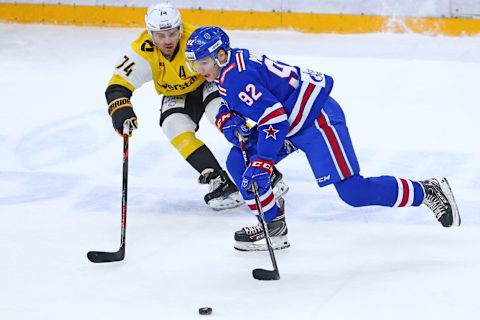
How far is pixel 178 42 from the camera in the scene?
4605 millimetres

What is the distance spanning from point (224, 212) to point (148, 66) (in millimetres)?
708

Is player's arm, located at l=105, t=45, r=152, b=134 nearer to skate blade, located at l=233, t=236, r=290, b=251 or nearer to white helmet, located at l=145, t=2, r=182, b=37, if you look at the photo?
white helmet, located at l=145, t=2, r=182, b=37

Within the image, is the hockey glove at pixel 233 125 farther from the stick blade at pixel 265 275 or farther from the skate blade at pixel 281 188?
the stick blade at pixel 265 275

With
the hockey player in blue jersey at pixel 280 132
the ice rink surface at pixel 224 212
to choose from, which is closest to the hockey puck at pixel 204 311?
the ice rink surface at pixel 224 212

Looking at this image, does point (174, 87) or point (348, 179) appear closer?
point (348, 179)

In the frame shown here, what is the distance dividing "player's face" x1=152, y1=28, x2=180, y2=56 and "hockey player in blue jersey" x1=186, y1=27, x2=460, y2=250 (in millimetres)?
502

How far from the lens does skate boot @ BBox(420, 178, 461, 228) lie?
415 centimetres

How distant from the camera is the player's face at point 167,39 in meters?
4.51

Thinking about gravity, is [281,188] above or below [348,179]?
below

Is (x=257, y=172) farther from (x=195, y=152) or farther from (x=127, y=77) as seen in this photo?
(x=127, y=77)

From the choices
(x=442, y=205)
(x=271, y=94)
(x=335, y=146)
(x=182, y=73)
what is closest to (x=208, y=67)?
(x=271, y=94)

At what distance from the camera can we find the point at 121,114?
4.41 m

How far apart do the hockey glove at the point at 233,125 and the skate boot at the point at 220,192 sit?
53cm

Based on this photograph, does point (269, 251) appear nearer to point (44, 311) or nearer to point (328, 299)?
point (328, 299)
